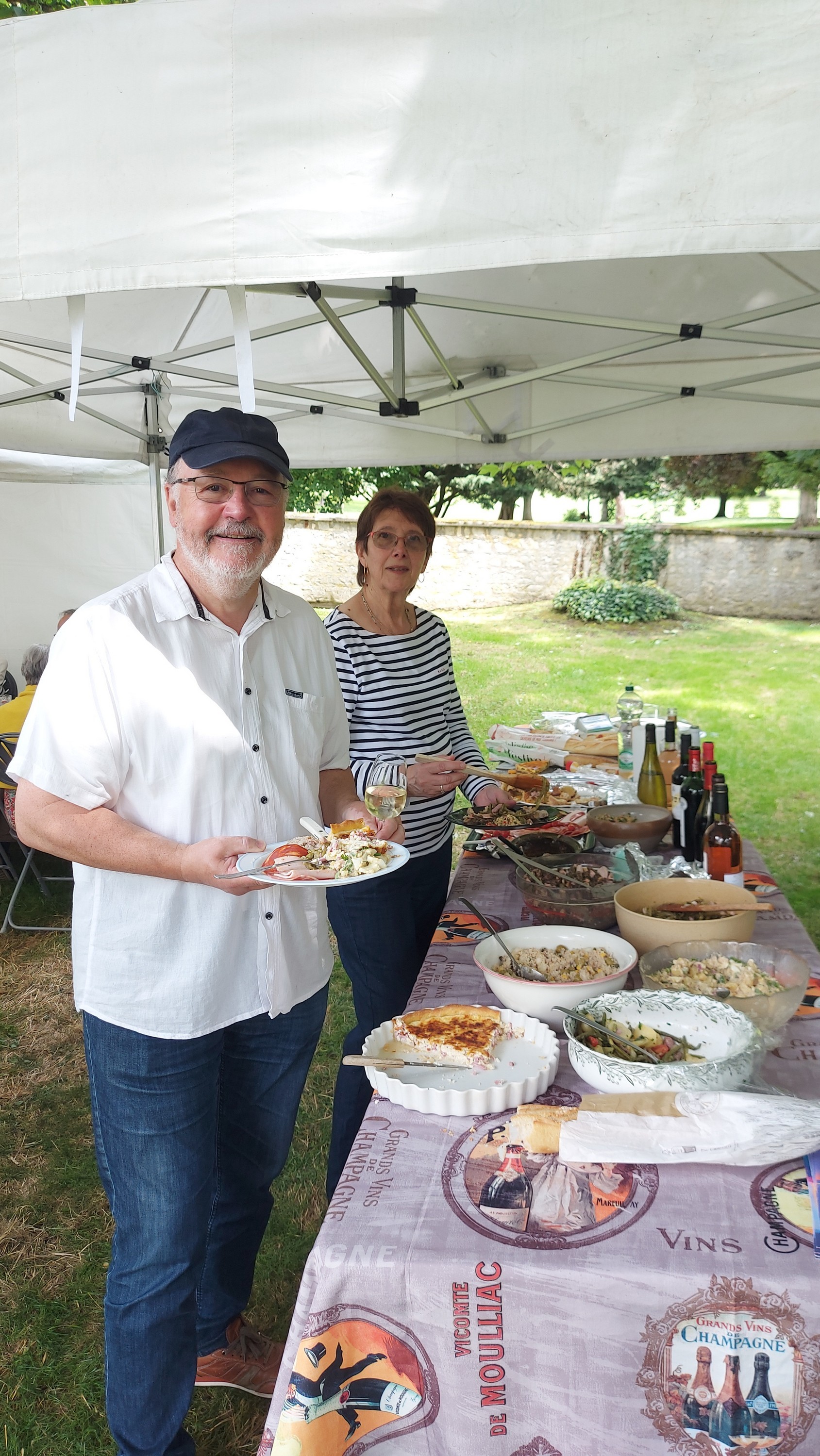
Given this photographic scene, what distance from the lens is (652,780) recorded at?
3.41 metres

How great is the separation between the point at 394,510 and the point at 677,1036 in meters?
1.88

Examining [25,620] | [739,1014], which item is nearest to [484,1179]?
[739,1014]

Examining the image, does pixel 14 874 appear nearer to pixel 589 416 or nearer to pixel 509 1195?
pixel 589 416

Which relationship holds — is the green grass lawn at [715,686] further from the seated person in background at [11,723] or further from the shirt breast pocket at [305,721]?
the seated person in background at [11,723]

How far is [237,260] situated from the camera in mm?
1626

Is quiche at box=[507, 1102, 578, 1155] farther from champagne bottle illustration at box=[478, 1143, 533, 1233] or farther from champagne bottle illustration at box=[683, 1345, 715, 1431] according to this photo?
champagne bottle illustration at box=[683, 1345, 715, 1431]

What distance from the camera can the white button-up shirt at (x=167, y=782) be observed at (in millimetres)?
1678

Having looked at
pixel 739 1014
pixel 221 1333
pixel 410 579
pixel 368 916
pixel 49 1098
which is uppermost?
pixel 410 579

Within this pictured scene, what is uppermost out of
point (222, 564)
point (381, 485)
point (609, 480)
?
point (609, 480)

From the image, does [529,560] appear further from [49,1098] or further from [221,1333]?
[221,1333]

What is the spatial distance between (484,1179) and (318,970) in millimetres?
756

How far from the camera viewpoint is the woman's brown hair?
2990 millimetres

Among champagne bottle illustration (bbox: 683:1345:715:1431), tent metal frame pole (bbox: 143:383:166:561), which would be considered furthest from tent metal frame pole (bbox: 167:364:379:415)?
champagne bottle illustration (bbox: 683:1345:715:1431)

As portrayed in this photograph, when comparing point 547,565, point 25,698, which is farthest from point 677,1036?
point 547,565
